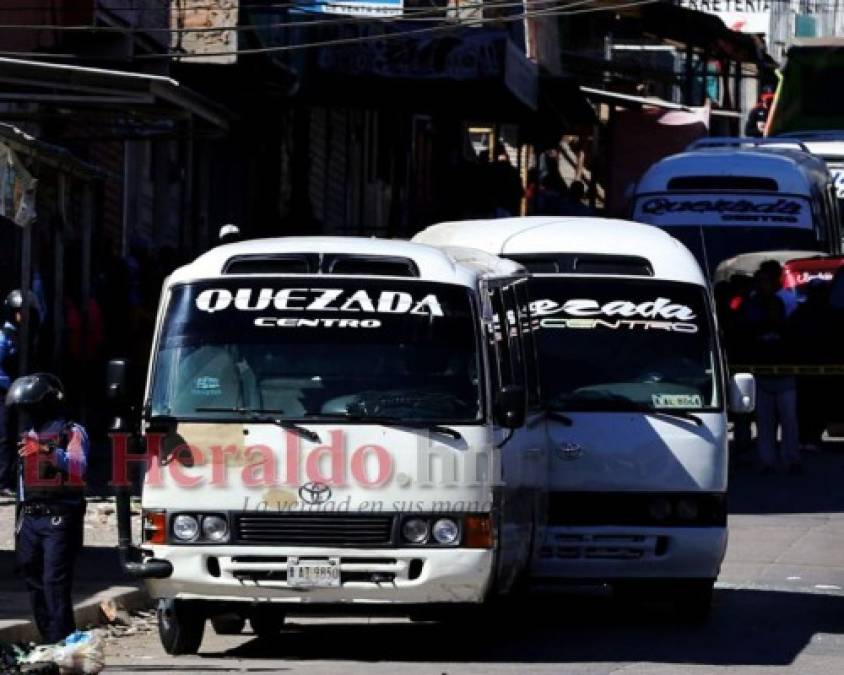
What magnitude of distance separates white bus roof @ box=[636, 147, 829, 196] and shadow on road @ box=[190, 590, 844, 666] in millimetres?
15844

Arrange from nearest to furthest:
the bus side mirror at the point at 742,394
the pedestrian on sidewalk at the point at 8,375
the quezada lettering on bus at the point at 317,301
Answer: the quezada lettering on bus at the point at 317,301 < the bus side mirror at the point at 742,394 < the pedestrian on sidewalk at the point at 8,375

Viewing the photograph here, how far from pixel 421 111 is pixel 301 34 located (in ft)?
8.16

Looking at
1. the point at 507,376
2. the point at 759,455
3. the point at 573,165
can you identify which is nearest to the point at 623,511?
the point at 507,376

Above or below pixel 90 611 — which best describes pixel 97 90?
above

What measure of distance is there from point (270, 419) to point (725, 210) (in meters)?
19.1

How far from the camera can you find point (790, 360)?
989 inches

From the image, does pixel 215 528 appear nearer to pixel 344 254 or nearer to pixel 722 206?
pixel 344 254

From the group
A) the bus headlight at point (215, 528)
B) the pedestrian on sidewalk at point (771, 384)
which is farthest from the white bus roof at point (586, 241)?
the pedestrian on sidewalk at point (771, 384)

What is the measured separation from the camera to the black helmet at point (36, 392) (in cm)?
1179

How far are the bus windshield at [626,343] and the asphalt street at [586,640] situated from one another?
4.48 feet

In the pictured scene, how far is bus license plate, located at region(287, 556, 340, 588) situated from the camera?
12.0m

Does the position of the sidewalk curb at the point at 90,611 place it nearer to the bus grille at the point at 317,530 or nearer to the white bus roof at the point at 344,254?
the bus grille at the point at 317,530

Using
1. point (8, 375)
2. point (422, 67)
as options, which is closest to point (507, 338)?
point (8, 375)

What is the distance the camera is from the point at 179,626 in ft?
41.1
